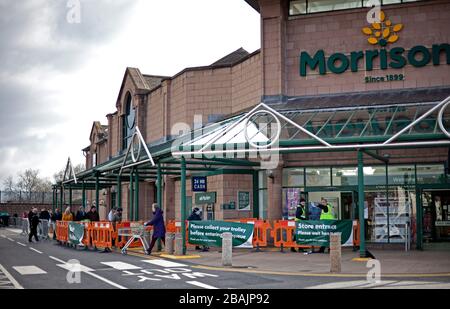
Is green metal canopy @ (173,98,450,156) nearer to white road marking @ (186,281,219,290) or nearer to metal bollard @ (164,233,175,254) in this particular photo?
metal bollard @ (164,233,175,254)

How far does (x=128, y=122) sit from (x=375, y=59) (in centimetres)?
2091

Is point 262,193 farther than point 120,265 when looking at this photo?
Yes

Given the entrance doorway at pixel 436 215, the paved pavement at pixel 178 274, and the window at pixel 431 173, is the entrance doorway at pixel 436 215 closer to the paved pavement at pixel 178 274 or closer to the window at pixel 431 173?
the window at pixel 431 173

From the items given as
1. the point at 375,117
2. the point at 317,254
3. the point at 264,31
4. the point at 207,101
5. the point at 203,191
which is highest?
the point at 264,31

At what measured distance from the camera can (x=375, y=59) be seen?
22.6m

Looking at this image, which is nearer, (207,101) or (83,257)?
(83,257)

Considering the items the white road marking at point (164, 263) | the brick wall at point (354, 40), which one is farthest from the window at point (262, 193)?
the white road marking at point (164, 263)

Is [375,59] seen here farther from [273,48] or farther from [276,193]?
[276,193]

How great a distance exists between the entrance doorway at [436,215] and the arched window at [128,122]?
21.6m

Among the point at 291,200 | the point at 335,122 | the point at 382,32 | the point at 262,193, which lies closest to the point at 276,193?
the point at 291,200

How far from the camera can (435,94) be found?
2103 cm
